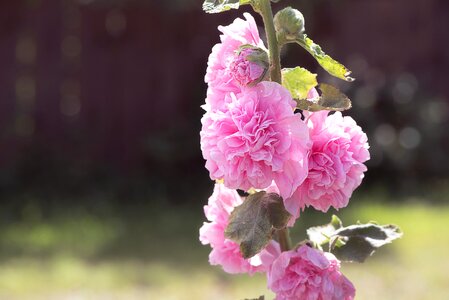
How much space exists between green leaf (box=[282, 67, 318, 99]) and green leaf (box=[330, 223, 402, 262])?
269mm

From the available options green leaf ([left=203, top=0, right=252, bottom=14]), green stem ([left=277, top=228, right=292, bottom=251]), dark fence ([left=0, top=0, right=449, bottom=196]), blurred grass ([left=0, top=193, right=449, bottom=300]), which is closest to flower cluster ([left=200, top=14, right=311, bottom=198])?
green leaf ([left=203, top=0, right=252, bottom=14])

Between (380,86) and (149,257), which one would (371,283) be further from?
(380,86)

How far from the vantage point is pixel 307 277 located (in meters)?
1.46

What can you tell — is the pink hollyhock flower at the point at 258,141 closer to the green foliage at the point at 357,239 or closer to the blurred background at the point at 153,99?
the green foliage at the point at 357,239

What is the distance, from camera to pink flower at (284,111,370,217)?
1.42m

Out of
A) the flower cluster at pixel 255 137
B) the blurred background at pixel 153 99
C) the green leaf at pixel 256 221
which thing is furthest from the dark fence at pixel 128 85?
the flower cluster at pixel 255 137

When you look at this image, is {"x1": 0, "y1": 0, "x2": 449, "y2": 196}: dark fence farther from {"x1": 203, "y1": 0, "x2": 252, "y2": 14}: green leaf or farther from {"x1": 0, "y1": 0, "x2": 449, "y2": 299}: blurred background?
{"x1": 203, "y1": 0, "x2": 252, "y2": 14}: green leaf

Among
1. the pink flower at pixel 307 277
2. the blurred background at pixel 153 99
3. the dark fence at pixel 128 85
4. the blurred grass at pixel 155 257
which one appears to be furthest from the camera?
the dark fence at pixel 128 85

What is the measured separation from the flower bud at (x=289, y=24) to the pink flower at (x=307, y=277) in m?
0.35

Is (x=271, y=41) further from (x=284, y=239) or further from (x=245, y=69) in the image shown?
(x=284, y=239)

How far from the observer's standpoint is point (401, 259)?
4707 millimetres

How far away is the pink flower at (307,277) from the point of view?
1.46 meters

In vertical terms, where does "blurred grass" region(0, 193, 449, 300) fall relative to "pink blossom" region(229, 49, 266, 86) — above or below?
above

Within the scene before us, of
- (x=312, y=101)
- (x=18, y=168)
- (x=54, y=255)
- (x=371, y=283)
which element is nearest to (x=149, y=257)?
(x=54, y=255)
